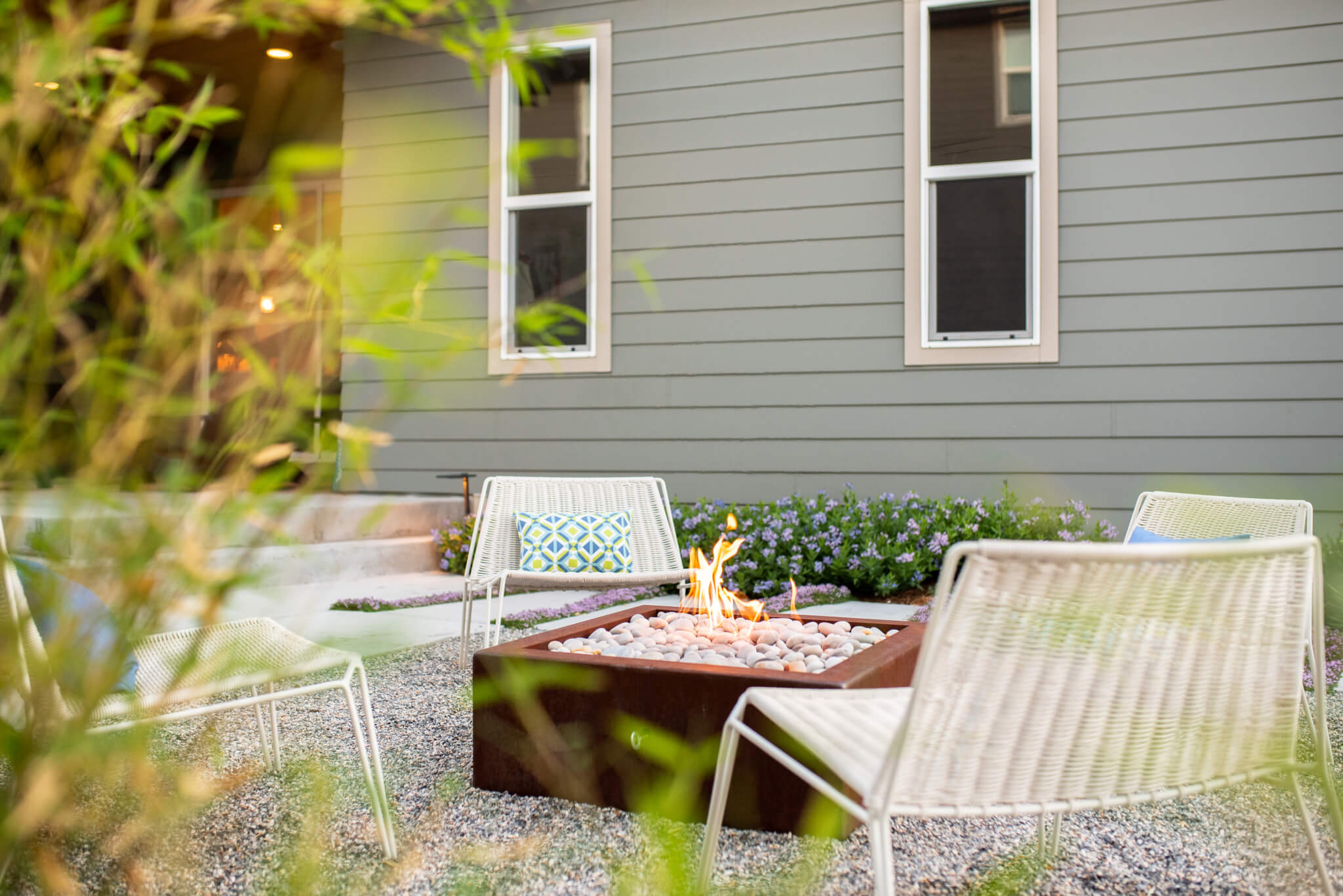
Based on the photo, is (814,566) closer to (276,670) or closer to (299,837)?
(299,837)

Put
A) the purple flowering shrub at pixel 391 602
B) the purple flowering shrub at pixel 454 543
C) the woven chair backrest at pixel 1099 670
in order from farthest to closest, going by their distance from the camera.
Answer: the purple flowering shrub at pixel 454 543
the purple flowering shrub at pixel 391 602
the woven chair backrest at pixel 1099 670

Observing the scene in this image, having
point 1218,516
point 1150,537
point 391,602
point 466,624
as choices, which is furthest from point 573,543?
point 1218,516

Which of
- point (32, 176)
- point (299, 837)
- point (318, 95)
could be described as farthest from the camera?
Result: point (318, 95)

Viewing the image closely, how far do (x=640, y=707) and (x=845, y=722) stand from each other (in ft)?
2.30

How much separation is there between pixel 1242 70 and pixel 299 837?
4.93m

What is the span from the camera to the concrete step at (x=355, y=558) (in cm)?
473

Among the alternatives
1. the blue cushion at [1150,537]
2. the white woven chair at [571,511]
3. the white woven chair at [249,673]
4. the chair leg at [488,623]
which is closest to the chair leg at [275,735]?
the white woven chair at [249,673]

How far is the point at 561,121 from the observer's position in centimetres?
584

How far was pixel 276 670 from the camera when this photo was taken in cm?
101

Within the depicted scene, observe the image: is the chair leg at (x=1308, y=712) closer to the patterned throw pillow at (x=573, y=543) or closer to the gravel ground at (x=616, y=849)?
the gravel ground at (x=616, y=849)

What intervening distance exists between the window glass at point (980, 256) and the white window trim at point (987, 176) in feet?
0.16

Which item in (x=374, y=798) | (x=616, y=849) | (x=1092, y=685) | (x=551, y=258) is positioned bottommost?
(x=616, y=849)

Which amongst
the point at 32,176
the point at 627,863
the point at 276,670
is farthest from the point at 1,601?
the point at 627,863

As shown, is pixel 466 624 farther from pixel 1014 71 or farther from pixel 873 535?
pixel 1014 71
